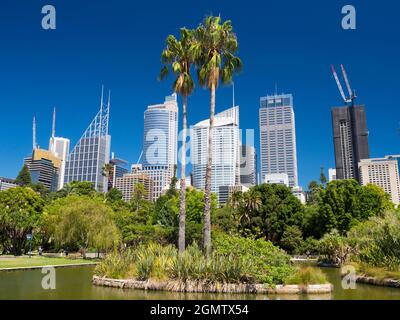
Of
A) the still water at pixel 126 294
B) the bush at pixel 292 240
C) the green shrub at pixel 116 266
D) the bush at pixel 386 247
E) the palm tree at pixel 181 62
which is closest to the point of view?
the still water at pixel 126 294

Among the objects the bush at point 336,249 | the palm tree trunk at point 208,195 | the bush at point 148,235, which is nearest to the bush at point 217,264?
the palm tree trunk at point 208,195

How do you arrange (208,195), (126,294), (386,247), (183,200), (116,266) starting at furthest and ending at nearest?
1. (183,200)
2. (208,195)
3. (386,247)
4. (116,266)
5. (126,294)

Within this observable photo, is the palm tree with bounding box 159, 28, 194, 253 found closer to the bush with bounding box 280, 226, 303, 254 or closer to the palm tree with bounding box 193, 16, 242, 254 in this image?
the palm tree with bounding box 193, 16, 242, 254

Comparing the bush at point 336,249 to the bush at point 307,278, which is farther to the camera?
the bush at point 336,249

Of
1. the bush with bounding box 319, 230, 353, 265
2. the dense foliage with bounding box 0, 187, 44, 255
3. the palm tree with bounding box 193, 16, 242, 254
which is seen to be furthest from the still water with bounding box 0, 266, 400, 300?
the dense foliage with bounding box 0, 187, 44, 255

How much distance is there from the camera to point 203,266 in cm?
1698

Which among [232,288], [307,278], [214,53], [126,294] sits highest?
[214,53]

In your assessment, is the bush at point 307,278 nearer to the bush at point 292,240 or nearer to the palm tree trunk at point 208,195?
the palm tree trunk at point 208,195

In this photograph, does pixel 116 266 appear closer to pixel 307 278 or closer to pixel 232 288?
pixel 232 288

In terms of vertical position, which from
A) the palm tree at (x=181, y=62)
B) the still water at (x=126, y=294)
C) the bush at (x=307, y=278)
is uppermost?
the palm tree at (x=181, y=62)

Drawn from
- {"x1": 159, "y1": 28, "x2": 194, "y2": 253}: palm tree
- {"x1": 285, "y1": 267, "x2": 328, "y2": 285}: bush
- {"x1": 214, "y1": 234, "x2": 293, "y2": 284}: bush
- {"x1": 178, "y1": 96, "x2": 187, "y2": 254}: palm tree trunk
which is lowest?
{"x1": 285, "y1": 267, "x2": 328, "y2": 285}: bush

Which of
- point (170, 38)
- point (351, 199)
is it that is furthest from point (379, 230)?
point (351, 199)

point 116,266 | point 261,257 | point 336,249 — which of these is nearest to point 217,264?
point 261,257
